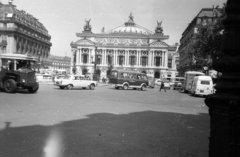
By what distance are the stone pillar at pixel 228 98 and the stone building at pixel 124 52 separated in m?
79.4

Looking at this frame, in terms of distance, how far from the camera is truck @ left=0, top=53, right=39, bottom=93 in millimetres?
14523

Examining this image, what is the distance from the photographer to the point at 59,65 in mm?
121188

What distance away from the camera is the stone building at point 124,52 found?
82.1 m

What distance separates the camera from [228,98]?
7.79 ft

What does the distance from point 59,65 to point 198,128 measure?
12025 cm

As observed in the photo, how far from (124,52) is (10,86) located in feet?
232

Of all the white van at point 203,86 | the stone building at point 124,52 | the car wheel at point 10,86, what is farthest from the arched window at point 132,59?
the car wheel at point 10,86

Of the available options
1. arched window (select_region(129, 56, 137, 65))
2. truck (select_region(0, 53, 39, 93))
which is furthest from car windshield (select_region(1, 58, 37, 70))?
Result: arched window (select_region(129, 56, 137, 65))

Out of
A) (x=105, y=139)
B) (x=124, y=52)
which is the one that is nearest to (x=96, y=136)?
(x=105, y=139)

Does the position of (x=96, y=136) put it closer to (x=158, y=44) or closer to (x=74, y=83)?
(x=74, y=83)

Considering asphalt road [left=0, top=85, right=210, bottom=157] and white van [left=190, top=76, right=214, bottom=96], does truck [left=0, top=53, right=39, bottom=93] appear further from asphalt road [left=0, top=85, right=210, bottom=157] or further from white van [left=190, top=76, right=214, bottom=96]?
white van [left=190, top=76, right=214, bottom=96]

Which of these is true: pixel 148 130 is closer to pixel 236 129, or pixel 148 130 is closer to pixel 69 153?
pixel 69 153

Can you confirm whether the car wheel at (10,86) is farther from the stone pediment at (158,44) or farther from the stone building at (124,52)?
the stone pediment at (158,44)

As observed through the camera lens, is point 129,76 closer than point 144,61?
Yes
